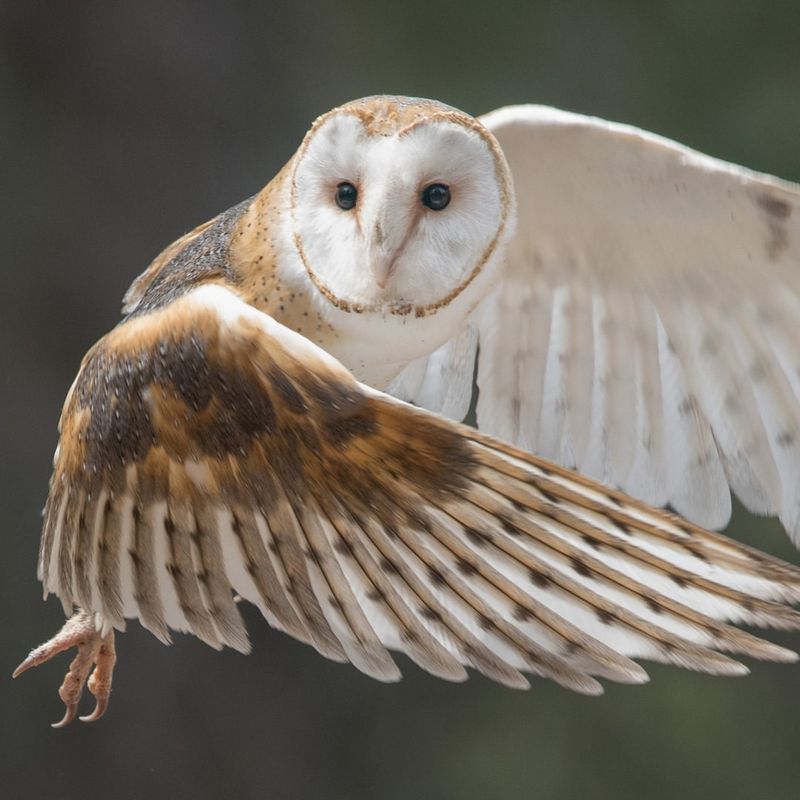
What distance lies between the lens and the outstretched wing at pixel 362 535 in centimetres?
97

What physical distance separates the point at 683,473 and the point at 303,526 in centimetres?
69

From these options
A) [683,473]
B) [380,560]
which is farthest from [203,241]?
[683,473]

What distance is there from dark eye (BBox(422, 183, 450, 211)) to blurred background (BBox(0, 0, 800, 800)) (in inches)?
75.2

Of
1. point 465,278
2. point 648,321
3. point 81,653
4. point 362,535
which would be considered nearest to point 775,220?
point 648,321

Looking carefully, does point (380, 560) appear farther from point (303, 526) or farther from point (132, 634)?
point (132, 634)

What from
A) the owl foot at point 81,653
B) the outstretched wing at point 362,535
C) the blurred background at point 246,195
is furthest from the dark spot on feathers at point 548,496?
the blurred background at point 246,195

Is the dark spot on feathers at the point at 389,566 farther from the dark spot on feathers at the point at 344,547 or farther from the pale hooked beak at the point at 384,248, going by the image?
the pale hooked beak at the point at 384,248

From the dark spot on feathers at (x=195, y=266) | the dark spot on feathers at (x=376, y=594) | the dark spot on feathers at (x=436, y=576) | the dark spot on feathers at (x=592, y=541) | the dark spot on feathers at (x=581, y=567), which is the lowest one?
the dark spot on feathers at (x=376, y=594)

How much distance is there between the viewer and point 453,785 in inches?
135

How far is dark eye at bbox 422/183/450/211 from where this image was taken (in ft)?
3.62

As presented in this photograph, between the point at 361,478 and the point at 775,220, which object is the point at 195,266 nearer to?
the point at 361,478

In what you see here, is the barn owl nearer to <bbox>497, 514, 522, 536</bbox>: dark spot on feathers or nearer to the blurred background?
<bbox>497, 514, 522, 536</bbox>: dark spot on feathers

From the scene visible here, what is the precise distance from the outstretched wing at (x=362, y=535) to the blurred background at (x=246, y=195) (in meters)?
1.86

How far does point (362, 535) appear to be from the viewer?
104 centimetres
